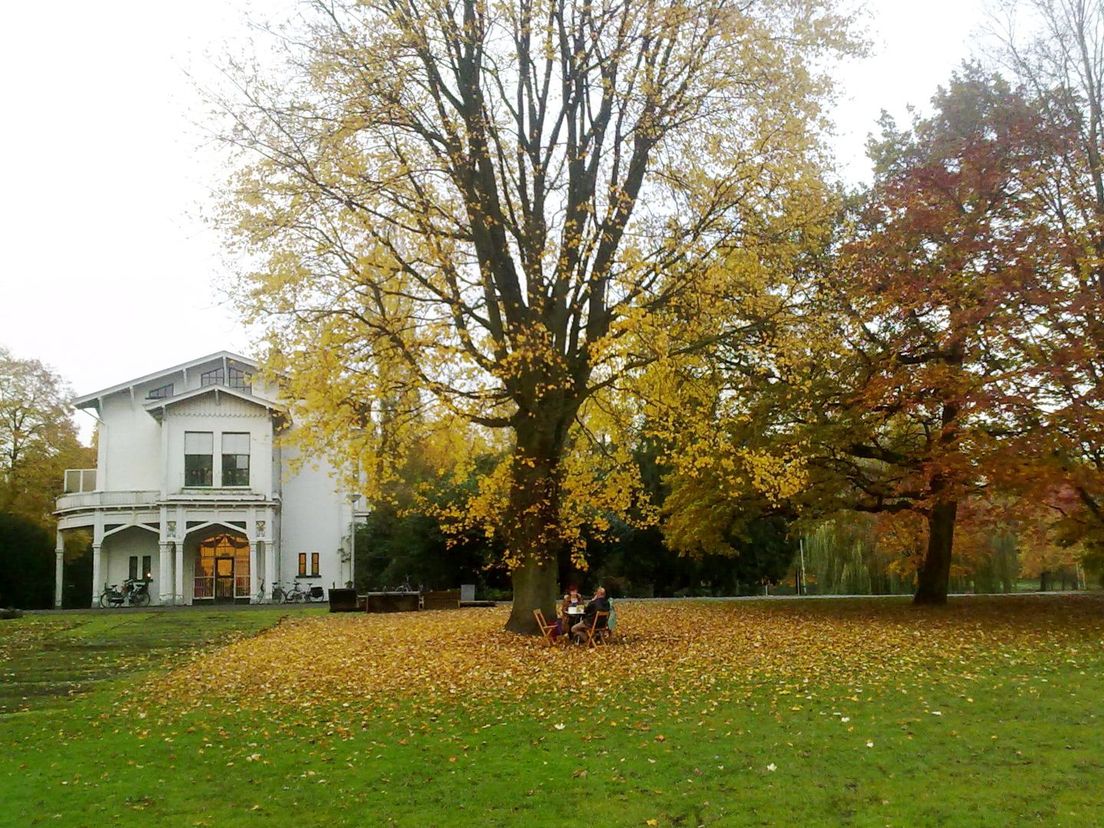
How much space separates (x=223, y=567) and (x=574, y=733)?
36693mm

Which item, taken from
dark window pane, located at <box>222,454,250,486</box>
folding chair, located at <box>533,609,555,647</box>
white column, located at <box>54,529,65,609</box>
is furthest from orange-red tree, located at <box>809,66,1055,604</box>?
white column, located at <box>54,529,65,609</box>

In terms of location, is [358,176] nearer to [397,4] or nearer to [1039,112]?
[397,4]

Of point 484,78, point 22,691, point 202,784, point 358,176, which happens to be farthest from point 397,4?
point 202,784

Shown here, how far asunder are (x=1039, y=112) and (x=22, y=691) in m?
23.6

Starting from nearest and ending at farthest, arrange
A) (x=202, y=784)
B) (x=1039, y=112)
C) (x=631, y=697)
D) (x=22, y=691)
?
(x=202, y=784), (x=631, y=697), (x=22, y=691), (x=1039, y=112)

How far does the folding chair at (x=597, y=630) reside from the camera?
1553 cm

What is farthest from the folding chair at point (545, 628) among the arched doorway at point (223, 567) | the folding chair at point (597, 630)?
the arched doorway at point (223, 567)

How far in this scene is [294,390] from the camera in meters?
16.1

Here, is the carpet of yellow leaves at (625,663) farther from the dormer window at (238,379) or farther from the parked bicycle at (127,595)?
the dormer window at (238,379)

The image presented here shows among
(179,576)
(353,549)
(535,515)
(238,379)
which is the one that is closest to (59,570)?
(179,576)

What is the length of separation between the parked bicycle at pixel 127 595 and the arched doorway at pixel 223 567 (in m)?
2.60

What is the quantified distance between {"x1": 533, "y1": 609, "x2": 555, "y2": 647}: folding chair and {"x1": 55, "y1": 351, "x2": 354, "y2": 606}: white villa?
2536cm

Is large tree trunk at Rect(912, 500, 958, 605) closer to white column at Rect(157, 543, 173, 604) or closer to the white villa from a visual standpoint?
the white villa

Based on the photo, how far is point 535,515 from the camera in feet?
54.1
